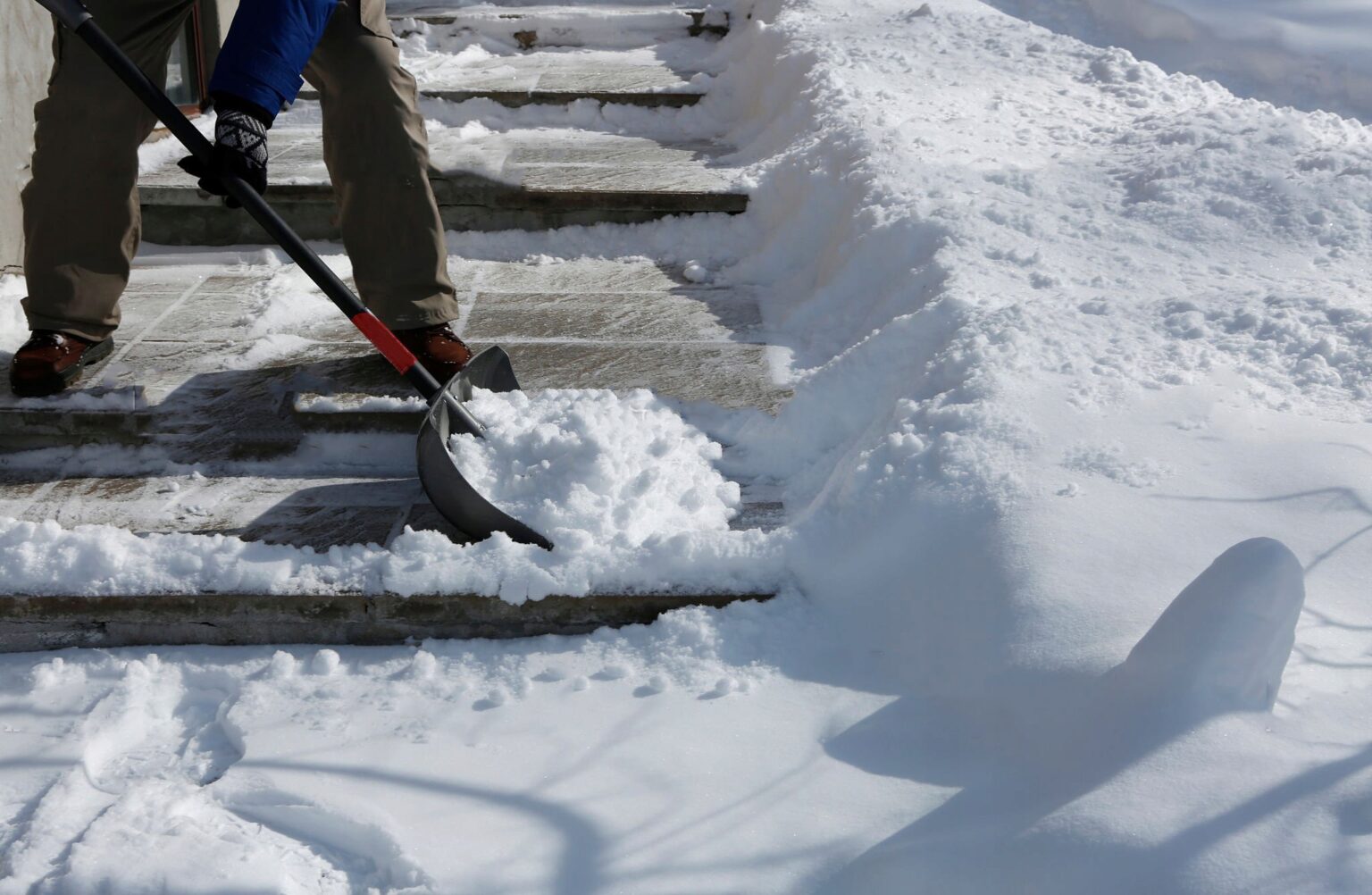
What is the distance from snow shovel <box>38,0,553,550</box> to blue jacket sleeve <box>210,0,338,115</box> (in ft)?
0.40

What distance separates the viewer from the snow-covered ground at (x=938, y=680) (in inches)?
60.3

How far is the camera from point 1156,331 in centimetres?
246

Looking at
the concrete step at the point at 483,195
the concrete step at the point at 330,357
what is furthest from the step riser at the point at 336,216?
the concrete step at the point at 330,357

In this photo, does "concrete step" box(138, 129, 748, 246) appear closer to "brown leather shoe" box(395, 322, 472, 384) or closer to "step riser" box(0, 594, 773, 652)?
"brown leather shoe" box(395, 322, 472, 384)

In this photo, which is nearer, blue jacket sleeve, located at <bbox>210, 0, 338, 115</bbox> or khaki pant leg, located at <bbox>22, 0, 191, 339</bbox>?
blue jacket sleeve, located at <bbox>210, 0, 338, 115</bbox>

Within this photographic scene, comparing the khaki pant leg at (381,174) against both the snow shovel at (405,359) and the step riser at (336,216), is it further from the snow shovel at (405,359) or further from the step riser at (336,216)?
the step riser at (336,216)

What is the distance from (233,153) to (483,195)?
64.4 inches

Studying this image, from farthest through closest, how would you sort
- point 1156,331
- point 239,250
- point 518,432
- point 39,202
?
point 239,250 → point 39,202 → point 1156,331 → point 518,432

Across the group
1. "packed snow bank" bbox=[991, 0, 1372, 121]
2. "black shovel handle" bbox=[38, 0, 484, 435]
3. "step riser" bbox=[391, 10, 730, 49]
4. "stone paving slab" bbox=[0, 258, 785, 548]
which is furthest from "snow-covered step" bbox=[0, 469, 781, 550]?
"packed snow bank" bbox=[991, 0, 1372, 121]

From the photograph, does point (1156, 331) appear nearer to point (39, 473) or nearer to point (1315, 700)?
point (1315, 700)

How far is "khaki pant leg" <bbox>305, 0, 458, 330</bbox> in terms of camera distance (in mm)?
2646

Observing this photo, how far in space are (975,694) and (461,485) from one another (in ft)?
3.11

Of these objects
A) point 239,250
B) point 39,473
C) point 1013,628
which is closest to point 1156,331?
point 1013,628

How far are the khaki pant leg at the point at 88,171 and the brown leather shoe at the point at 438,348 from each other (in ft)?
2.20
